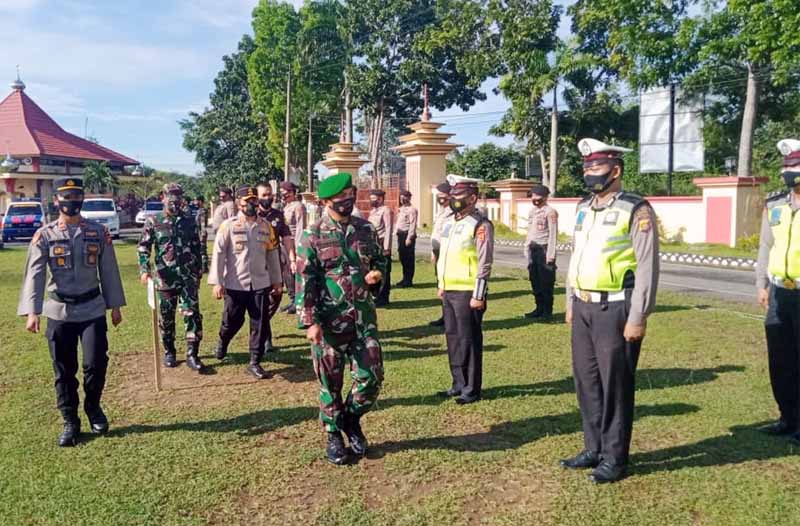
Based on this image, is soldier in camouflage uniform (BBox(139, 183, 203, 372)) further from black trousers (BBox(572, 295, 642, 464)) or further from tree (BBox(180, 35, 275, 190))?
tree (BBox(180, 35, 275, 190))

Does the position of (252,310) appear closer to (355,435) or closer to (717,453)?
(355,435)

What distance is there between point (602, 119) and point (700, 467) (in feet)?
93.7

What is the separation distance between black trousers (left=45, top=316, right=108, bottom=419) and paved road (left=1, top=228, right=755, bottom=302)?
32.7 feet

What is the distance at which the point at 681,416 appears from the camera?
17.2ft

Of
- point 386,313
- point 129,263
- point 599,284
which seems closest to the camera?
point 599,284

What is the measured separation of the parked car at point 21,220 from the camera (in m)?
26.9

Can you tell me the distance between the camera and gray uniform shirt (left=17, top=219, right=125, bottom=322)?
482 cm

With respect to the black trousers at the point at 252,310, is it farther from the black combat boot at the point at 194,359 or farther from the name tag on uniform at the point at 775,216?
the name tag on uniform at the point at 775,216

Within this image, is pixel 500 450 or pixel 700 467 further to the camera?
pixel 500 450

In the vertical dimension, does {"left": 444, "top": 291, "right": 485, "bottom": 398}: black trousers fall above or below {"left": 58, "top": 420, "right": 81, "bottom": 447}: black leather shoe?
above

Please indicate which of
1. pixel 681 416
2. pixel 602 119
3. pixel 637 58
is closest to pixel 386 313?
pixel 681 416

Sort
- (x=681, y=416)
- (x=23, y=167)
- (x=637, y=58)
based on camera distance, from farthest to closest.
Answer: (x=23, y=167), (x=637, y=58), (x=681, y=416)

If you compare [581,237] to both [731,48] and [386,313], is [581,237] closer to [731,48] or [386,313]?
[386,313]

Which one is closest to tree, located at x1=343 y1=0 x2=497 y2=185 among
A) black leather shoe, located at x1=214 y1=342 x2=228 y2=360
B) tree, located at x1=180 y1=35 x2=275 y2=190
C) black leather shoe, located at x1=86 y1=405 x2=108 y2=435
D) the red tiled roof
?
tree, located at x1=180 y1=35 x2=275 y2=190
